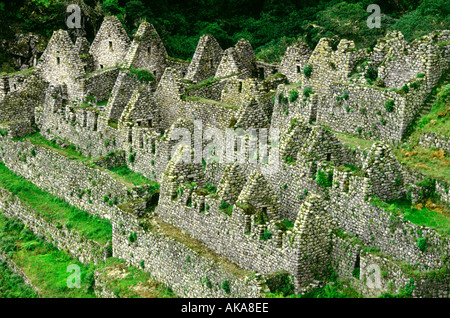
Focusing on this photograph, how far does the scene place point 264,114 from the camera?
110 ft

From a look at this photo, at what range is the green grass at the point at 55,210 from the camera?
113 feet

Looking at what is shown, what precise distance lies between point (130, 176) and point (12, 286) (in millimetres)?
6026

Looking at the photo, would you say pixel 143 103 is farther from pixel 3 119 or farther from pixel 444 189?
pixel 444 189

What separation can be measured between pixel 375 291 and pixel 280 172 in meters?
6.26

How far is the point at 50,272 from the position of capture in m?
34.1

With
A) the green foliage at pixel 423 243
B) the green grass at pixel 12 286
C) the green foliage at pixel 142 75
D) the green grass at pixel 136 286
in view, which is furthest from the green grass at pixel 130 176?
the green foliage at pixel 423 243

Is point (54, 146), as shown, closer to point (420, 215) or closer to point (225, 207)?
point (225, 207)

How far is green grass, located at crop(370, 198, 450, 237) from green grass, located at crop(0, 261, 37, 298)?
13657 mm

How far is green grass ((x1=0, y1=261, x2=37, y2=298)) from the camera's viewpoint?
33.5 metres

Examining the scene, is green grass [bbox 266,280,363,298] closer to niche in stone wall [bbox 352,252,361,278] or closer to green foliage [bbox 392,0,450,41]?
niche in stone wall [bbox 352,252,361,278]

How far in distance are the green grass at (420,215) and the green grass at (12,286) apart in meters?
13.7

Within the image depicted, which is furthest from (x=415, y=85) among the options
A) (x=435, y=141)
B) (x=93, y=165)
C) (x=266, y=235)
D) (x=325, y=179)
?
(x=93, y=165)

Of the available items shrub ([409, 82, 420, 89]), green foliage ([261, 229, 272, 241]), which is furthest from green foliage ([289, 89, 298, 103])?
green foliage ([261, 229, 272, 241])

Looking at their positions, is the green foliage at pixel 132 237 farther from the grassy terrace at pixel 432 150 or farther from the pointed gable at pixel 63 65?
the pointed gable at pixel 63 65
